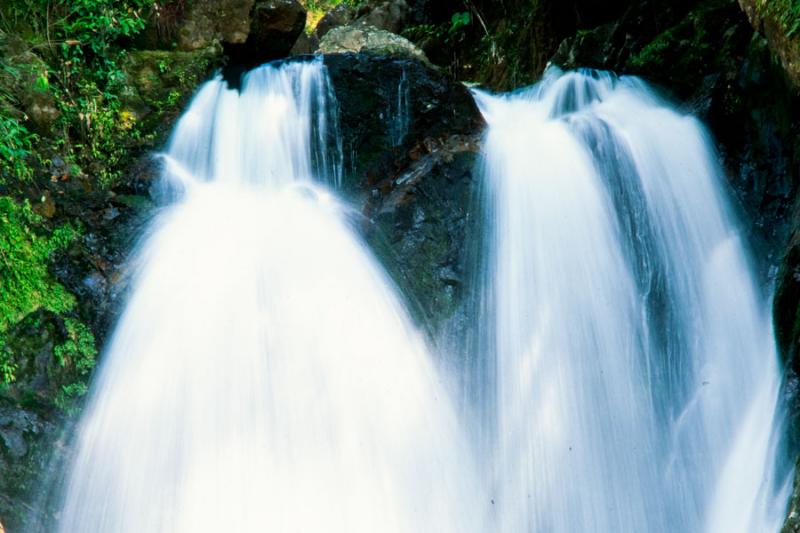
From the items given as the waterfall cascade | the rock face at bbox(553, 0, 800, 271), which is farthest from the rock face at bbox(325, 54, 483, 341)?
the rock face at bbox(553, 0, 800, 271)

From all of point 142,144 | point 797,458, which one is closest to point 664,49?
point 797,458

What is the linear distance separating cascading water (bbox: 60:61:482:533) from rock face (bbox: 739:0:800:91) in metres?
3.50

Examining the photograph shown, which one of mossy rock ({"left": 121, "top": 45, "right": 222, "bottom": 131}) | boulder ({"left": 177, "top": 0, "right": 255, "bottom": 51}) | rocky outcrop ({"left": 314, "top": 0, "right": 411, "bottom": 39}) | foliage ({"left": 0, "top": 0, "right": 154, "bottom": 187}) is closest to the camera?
foliage ({"left": 0, "top": 0, "right": 154, "bottom": 187})

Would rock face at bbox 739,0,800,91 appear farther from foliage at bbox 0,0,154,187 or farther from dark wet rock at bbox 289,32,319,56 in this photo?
dark wet rock at bbox 289,32,319,56

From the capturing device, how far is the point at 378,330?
16.7 feet

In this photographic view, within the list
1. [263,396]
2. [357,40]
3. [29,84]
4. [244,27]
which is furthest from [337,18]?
[263,396]

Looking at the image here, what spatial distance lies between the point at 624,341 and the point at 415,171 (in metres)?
2.34

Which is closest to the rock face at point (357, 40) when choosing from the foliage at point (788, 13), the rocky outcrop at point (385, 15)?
the rocky outcrop at point (385, 15)

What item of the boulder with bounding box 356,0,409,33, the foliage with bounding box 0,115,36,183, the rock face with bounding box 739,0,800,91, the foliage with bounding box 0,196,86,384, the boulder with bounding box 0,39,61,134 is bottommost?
the foliage with bounding box 0,196,86,384

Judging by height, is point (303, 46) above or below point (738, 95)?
above

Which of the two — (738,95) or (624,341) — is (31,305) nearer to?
(624,341)

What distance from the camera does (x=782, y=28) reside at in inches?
190

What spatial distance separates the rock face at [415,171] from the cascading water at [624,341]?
29cm

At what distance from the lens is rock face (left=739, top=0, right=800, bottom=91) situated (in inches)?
184
